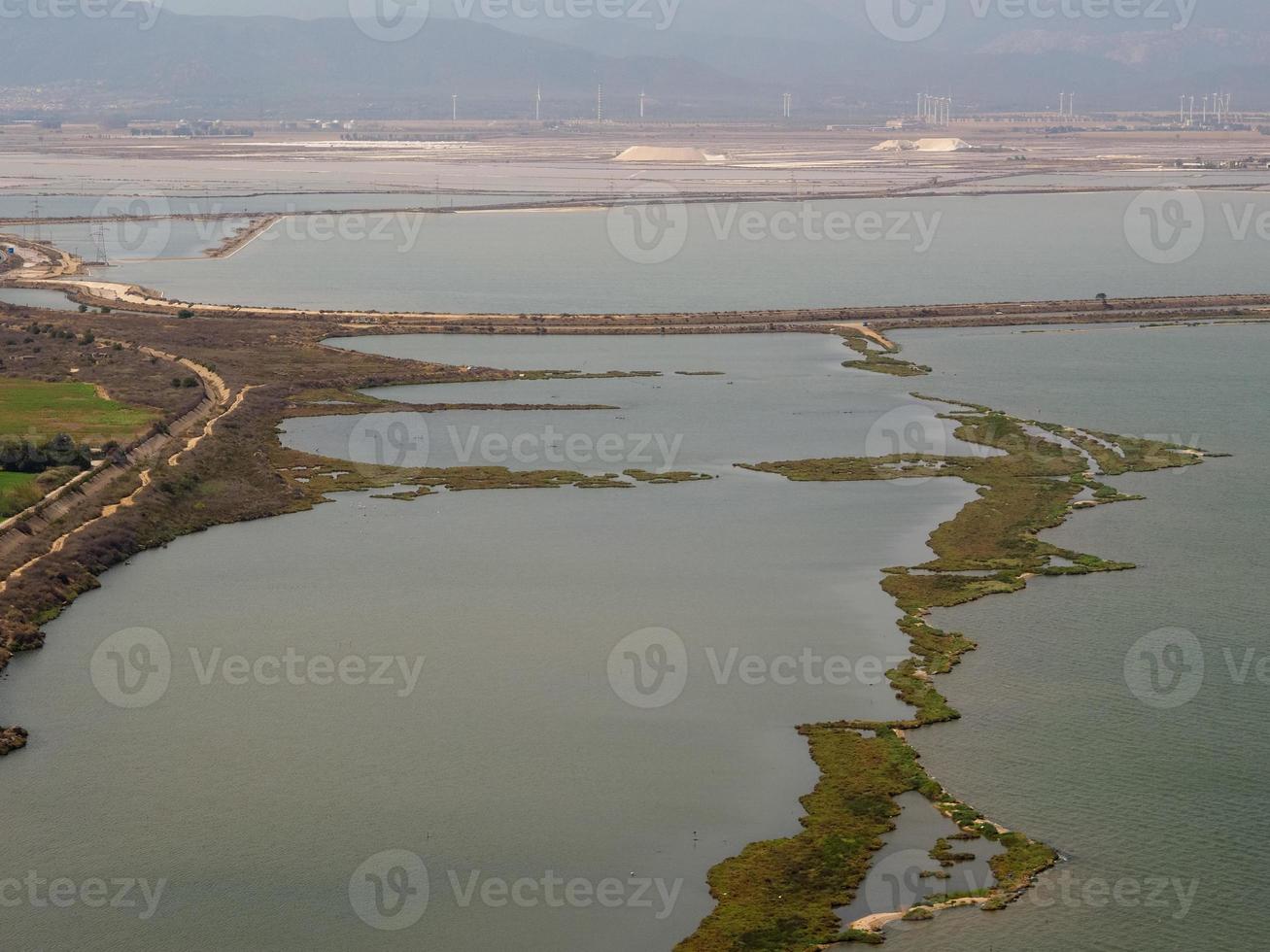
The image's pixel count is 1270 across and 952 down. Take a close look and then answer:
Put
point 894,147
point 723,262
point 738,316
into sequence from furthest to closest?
point 894,147 → point 723,262 → point 738,316

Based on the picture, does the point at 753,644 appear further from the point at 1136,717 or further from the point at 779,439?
the point at 779,439

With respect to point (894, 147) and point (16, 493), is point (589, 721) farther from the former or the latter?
point (894, 147)

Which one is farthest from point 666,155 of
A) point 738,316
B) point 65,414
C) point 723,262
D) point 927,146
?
point 65,414

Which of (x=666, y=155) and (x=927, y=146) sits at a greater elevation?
(x=927, y=146)

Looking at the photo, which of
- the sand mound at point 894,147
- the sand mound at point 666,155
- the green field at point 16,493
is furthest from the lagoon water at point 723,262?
the sand mound at point 894,147

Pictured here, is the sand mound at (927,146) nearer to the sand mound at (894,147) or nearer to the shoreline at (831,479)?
the sand mound at (894,147)

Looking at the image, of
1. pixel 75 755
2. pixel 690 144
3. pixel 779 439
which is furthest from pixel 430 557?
pixel 690 144

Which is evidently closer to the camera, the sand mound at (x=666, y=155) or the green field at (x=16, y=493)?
the green field at (x=16, y=493)
